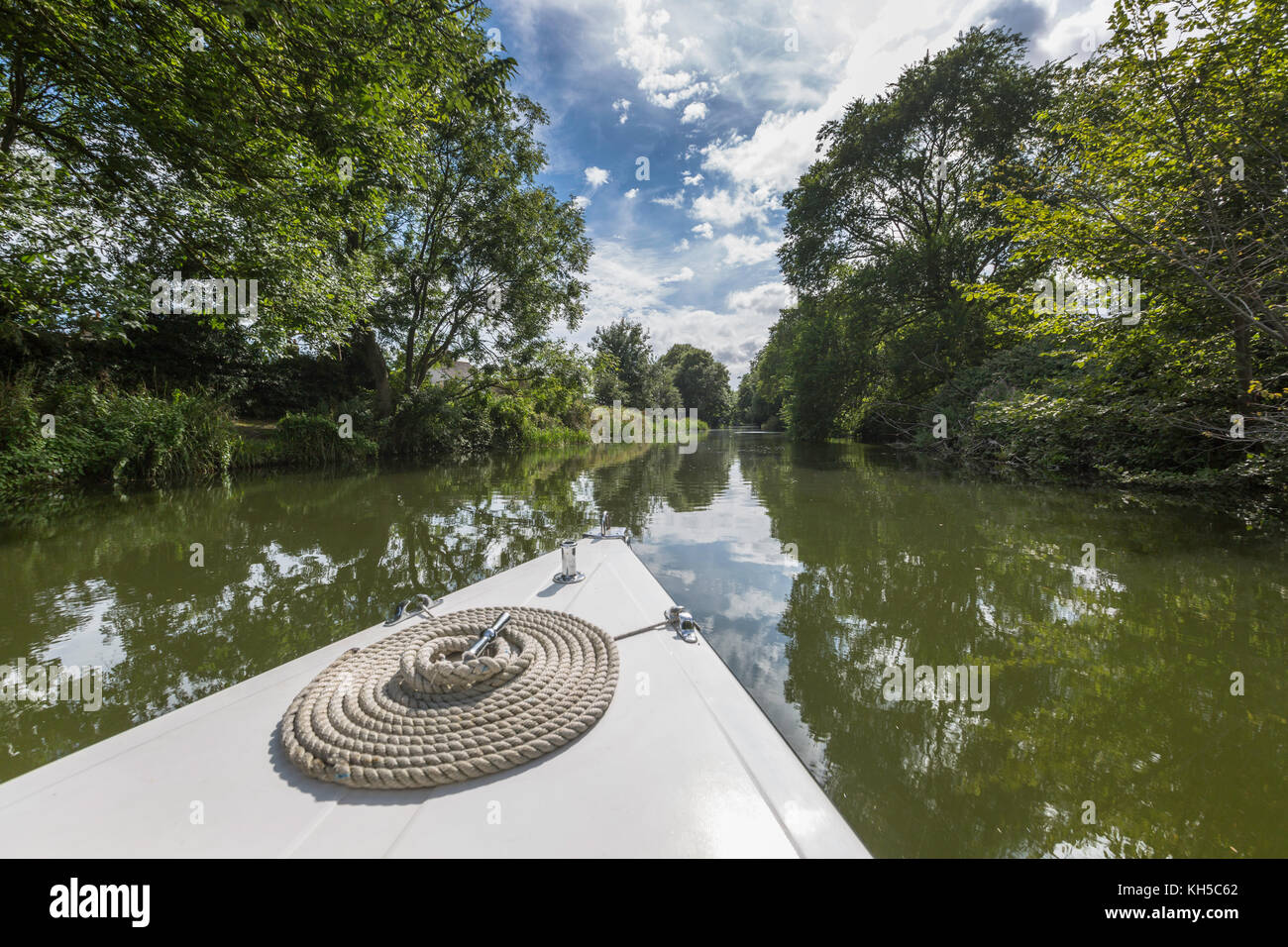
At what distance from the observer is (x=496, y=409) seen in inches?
635

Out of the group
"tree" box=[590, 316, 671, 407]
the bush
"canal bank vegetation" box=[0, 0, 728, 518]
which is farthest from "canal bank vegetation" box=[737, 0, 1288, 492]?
"tree" box=[590, 316, 671, 407]

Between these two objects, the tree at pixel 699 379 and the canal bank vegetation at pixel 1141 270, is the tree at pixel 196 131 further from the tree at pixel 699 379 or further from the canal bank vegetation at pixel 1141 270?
the tree at pixel 699 379

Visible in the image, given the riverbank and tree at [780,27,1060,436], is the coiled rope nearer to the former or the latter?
the riverbank

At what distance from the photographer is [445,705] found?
136 cm

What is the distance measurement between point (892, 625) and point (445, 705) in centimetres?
258

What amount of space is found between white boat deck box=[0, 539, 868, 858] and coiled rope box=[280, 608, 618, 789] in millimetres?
45

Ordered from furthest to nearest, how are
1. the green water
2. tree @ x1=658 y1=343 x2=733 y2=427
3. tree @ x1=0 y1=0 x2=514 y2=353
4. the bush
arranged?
tree @ x1=658 y1=343 x2=733 y2=427 → the bush → tree @ x1=0 y1=0 x2=514 y2=353 → the green water

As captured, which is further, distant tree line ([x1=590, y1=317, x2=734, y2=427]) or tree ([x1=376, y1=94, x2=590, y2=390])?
distant tree line ([x1=590, y1=317, x2=734, y2=427])

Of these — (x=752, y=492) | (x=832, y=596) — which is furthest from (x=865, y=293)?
(x=832, y=596)

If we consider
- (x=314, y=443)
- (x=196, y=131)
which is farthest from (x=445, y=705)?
(x=314, y=443)

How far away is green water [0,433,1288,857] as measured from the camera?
1.50 m

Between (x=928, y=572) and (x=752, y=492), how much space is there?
4.03 m

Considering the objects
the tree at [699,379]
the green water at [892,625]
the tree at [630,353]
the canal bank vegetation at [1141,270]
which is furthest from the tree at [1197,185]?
the tree at [699,379]

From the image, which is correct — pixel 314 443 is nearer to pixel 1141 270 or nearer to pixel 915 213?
pixel 1141 270
